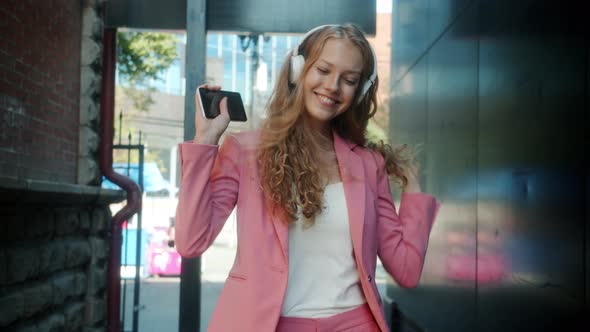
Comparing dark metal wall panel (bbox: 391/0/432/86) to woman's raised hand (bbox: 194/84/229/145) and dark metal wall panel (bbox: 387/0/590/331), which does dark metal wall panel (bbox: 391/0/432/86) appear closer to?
dark metal wall panel (bbox: 387/0/590/331)

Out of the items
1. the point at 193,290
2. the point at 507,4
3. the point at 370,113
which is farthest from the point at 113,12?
the point at 370,113

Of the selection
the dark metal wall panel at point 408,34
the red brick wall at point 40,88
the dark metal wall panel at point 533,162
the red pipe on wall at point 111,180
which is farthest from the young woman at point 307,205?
the red pipe on wall at point 111,180

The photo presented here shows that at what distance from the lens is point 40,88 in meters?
5.29

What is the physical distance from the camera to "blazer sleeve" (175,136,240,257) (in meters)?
2.17

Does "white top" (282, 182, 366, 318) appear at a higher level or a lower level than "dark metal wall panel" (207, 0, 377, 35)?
lower

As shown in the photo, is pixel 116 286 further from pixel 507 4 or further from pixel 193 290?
pixel 507 4

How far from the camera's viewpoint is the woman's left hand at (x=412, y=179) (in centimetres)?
254

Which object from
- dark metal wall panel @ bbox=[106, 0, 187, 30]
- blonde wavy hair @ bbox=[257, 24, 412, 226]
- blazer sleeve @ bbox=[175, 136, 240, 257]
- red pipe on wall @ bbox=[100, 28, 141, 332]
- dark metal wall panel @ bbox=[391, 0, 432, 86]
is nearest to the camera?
blazer sleeve @ bbox=[175, 136, 240, 257]

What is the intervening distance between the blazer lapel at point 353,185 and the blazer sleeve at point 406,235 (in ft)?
0.50

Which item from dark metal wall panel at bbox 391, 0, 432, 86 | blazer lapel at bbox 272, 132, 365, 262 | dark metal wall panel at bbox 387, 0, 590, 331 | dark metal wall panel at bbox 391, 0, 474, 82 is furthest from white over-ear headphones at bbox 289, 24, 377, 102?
dark metal wall panel at bbox 391, 0, 432, 86

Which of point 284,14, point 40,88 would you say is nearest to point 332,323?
point 284,14

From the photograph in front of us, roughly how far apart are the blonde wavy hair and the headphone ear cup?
0.02 metres

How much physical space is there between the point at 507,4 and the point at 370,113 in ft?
5.79

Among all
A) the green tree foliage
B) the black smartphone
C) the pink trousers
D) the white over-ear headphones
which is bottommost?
the pink trousers
